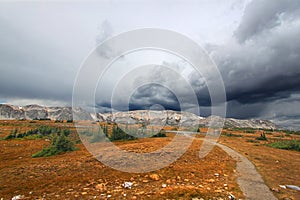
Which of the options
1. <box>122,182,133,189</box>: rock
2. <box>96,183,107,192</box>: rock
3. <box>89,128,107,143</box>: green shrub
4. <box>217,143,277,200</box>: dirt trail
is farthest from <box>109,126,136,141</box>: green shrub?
<box>122,182,133,189</box>: rock

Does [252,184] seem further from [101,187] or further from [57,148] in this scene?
[57,148]

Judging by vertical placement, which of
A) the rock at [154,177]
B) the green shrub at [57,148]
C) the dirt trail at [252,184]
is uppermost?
the dirt trail at [252,184]

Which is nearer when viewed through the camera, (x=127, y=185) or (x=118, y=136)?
(x=127, y=185)

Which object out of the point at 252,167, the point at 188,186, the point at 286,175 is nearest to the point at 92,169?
the point at 188,186

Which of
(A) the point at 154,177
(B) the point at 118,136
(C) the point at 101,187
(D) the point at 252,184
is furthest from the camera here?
(B) the point at 118,136

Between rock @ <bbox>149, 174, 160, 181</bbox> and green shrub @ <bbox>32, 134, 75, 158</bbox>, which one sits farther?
green shrub @ <bbox>32, 134, 75, 158</bbox>

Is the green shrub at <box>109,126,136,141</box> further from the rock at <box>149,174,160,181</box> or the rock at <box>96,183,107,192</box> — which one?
the rock at <box>96,183,107,192</box>

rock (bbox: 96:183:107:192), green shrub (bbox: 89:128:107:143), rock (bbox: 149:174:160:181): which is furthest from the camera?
green shrub (bbox: 89:128:107:143)

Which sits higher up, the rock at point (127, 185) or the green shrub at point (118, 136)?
the green shrub at point (118, 136)

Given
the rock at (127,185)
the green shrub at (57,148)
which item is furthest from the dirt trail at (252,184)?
the green shrub at (57,148)

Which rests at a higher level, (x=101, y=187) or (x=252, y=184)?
(x=252, y=184)

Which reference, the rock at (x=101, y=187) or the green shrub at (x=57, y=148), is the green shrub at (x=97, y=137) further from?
the rock at (x=101, y=187)

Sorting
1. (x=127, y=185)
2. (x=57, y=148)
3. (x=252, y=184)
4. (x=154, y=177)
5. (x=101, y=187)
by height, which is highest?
(x=252, y=184)

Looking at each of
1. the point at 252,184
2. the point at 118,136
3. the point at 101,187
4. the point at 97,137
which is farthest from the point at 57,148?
the point at 252,184
